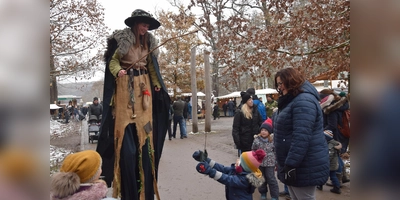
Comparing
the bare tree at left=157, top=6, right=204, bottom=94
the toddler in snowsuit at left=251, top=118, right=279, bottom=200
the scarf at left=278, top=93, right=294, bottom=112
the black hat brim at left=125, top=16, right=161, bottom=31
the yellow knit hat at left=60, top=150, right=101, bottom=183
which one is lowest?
the toddler in snowsuit at left=251, top=118, right=279, bottom=200

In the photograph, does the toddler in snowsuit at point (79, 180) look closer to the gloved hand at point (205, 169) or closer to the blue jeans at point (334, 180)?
the gloved hand at point (205, 169)

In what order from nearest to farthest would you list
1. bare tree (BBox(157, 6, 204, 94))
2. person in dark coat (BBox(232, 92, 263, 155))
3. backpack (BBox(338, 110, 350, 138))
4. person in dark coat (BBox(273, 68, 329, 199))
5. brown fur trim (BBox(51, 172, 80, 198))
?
brown fur trim (BBox(51, 172, 80, 198)) < person in dark coat (BBox(273, 68, 329, 199)) < backpack (BBox(338, 110, 350, 138)) < person in dark coat (BBox(232, 92, 263, 155)) < bare tree (BBox(157, 6, 204, 94))

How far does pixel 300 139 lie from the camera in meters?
3.00

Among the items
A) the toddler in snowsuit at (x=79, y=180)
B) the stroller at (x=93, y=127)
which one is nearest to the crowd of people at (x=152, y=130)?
the toddler in snowsuit at (x=79, y=180)

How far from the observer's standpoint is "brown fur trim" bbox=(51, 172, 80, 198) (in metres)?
2.28

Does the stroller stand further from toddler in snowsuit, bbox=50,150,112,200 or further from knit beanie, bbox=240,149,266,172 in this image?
toddler in snowsuit, bbox=50,150,112,200

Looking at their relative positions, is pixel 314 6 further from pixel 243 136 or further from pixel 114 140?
pixel 114 140

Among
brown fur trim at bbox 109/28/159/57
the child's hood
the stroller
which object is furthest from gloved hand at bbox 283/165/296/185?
the stroller

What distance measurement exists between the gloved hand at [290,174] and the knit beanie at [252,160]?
0.47 meters

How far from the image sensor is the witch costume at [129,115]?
3.35m

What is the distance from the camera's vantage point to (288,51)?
7.91 m

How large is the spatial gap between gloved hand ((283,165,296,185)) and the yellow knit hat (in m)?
1.74
